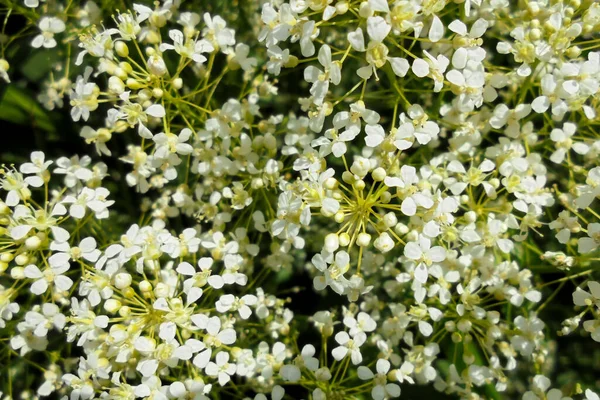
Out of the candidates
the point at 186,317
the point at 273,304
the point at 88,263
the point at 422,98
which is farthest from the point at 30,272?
the point at 422,98

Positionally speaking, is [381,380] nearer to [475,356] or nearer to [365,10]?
[475,356]

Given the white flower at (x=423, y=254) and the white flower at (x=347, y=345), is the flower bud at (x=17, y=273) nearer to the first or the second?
the white flower at (x=347, y=345)

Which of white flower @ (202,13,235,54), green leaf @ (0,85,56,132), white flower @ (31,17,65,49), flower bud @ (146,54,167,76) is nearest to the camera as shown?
flower bud @ (146,54,167,76)

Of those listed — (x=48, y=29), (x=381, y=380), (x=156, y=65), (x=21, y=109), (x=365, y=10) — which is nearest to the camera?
(x=365, y=10)

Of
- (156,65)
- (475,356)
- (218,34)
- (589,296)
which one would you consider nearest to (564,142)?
(589,296)

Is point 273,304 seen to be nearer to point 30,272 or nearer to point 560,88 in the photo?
point 30,272

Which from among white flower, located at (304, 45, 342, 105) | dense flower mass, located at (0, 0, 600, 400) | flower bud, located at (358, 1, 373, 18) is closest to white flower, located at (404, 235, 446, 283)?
dense flower mass, located at (0, 0, 600, 400)

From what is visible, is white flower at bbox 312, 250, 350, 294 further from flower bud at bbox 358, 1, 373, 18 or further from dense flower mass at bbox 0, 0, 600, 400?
flower bud at bbox 358, 1, 373, 18
